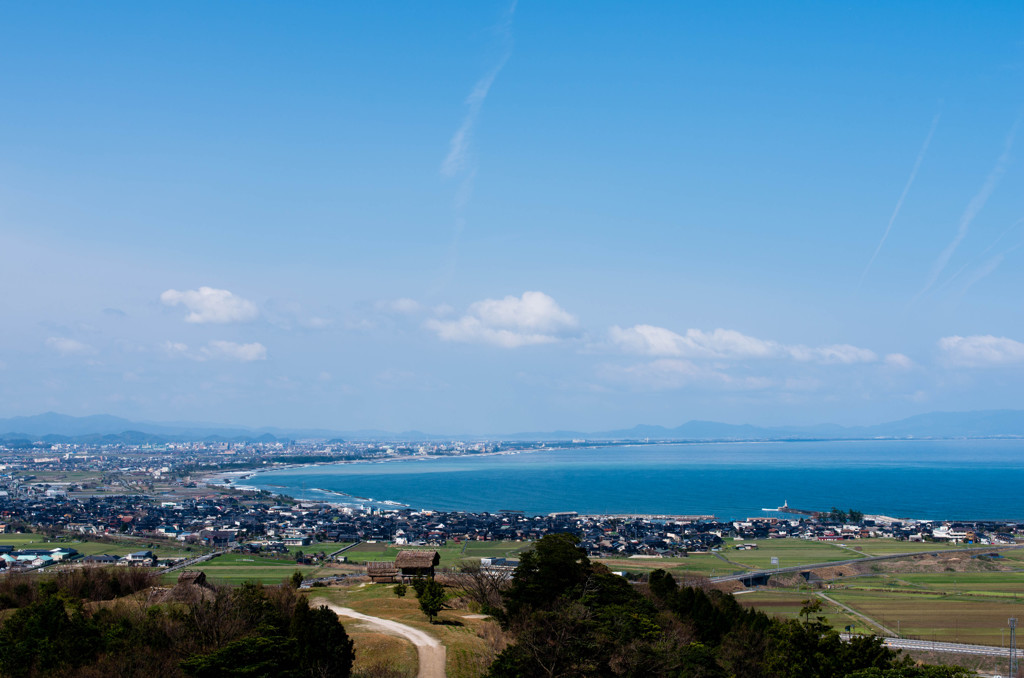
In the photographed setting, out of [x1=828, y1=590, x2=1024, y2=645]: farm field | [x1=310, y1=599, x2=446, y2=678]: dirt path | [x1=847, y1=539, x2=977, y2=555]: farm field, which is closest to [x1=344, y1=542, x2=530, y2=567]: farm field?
[x1=828, y1=590, x2=1024, y2=645]: farm field

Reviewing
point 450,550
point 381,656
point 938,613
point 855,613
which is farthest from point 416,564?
point 450,550

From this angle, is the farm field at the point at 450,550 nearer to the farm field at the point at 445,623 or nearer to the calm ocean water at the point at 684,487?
the farm field at the point at 445,623

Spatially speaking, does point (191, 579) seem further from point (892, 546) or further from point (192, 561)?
point (892, 546)

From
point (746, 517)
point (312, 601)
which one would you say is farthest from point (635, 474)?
point (312, 601)

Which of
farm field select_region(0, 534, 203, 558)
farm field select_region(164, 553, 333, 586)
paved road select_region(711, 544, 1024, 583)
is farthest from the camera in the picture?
farm field select_region(0, 534, 203, 558)

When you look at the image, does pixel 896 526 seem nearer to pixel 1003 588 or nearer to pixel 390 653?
pixel 1003 588

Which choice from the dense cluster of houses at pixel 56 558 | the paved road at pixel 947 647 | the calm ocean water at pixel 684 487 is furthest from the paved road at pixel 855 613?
the calm ocean water at pixel 684 487

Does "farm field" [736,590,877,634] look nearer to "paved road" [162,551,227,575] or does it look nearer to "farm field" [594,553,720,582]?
"farm field" [594,553,720,582]
